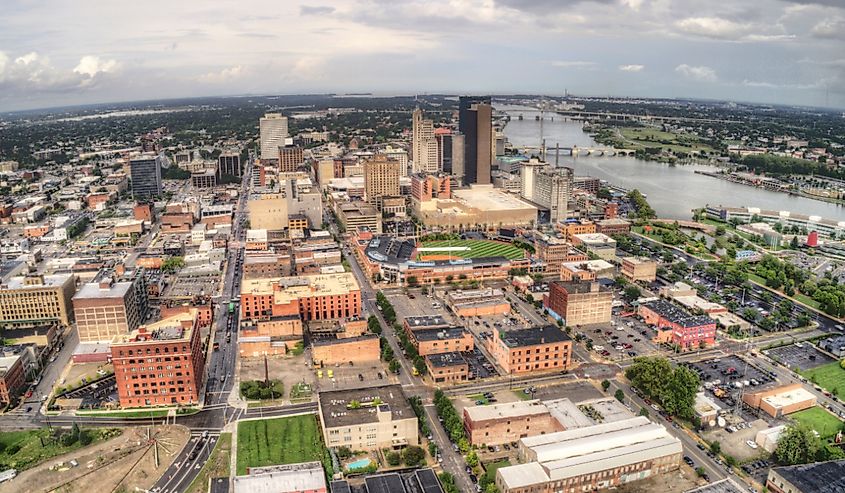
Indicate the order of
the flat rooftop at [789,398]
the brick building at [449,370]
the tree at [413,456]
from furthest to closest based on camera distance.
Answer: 1. the brick building at [449,370]
2. the flat rooftop at [789,398]
3. the tree at [413,456]

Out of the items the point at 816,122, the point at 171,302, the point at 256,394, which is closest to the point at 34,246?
the point at 171,302

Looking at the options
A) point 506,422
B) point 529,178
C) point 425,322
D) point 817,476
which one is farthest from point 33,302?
point 529,178

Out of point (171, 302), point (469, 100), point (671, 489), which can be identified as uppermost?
point (469, 100)

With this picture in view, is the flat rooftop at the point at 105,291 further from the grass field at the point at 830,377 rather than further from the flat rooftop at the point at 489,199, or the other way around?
the flat rooftop at the point at 489,199

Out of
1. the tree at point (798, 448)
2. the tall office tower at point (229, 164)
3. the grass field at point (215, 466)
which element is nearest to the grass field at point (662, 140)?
the tall office tower at point (229, 164)

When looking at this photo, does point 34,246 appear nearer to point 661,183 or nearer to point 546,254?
point 546,254

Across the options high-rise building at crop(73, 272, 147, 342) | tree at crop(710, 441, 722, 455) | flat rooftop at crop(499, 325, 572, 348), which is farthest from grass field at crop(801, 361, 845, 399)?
high-rise building at crop(73, 272, 147, 342)

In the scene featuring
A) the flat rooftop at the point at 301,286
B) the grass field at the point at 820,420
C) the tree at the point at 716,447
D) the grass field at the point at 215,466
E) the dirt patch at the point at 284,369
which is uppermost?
the flat rooftop at the point at 301,286
